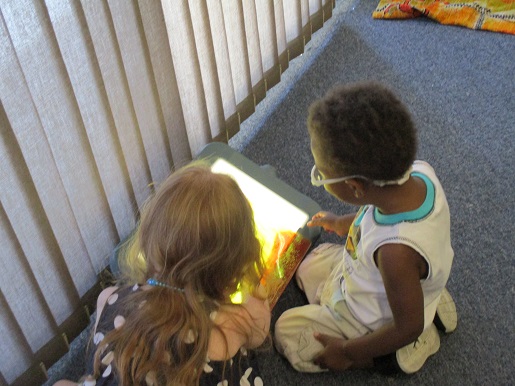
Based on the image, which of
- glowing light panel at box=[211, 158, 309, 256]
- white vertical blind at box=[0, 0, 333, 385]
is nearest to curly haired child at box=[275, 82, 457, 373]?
glowing light panel at box=[211, 158, 309, 256]

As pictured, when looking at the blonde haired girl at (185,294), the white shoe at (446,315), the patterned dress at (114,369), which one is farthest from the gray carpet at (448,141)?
the blonde haired girl at (185,294)

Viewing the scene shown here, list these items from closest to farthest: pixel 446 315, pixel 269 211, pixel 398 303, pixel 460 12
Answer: pixel 398 303 < pixel 446 315 < pixel 269 211 < pixel 460 12

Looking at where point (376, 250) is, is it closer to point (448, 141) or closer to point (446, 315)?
point (446, 315)

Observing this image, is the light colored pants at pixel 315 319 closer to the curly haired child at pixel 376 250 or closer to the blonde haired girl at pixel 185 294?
the curly haired child at pixel 376 250

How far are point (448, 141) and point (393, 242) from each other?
868 millimetres

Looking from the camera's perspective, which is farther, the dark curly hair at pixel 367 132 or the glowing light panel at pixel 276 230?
the glowing light panel at pixel 276 230

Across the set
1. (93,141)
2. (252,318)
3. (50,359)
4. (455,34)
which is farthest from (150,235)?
(455,34)

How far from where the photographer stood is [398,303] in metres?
1.06

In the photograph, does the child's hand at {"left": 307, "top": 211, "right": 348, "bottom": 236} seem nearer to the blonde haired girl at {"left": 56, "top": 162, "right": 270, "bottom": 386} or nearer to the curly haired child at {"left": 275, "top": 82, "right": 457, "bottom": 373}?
the curly haired child at {"left": 275, "top": 82, "right": 457, "bottom": 373}

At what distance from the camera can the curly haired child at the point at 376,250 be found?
3.21 feet

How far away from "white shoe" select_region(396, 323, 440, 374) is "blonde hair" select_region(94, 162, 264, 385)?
0.47 metres

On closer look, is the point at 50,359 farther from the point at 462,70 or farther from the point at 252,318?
the point at 462,70

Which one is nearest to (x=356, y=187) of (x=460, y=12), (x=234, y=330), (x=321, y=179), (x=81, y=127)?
(x=321, y=179)

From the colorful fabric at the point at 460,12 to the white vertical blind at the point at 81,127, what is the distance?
0.95m
